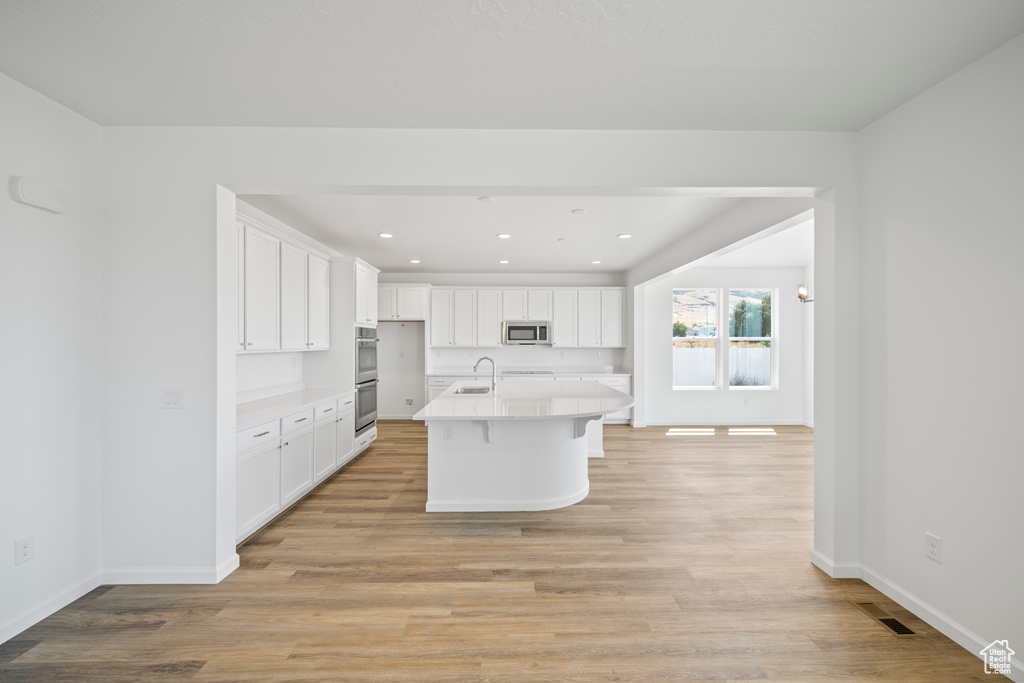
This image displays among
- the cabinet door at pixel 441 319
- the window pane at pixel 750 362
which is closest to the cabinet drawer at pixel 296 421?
the cabinet door at pixel 441 319

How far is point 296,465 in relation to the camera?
395 cm

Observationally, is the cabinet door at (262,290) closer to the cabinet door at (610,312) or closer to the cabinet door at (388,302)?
the cabinet door at (388,302)

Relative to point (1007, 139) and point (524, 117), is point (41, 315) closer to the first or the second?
point (524, 117)

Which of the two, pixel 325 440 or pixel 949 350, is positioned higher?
pixel 949 350

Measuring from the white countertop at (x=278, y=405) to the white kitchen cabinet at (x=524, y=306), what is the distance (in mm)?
3288

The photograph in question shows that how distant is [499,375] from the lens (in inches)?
304

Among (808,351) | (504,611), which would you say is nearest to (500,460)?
(504,611)

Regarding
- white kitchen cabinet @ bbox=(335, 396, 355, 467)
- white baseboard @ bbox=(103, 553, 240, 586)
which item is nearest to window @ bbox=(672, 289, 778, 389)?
white kitchen cabinet @ bbox=(335, 396, 355, 467)

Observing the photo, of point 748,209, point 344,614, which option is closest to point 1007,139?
point 748,209

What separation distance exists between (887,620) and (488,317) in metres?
6.22

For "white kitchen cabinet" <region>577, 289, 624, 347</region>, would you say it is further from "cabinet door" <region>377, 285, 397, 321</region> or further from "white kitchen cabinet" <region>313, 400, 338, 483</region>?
"white kitchen cabinet" <region>313, 400, 338, 483</region>

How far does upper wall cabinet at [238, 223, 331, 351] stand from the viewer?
368cm

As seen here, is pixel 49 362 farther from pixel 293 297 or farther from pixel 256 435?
pixel 293 297

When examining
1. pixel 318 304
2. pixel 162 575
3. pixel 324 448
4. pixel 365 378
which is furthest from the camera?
pixel 365 378
